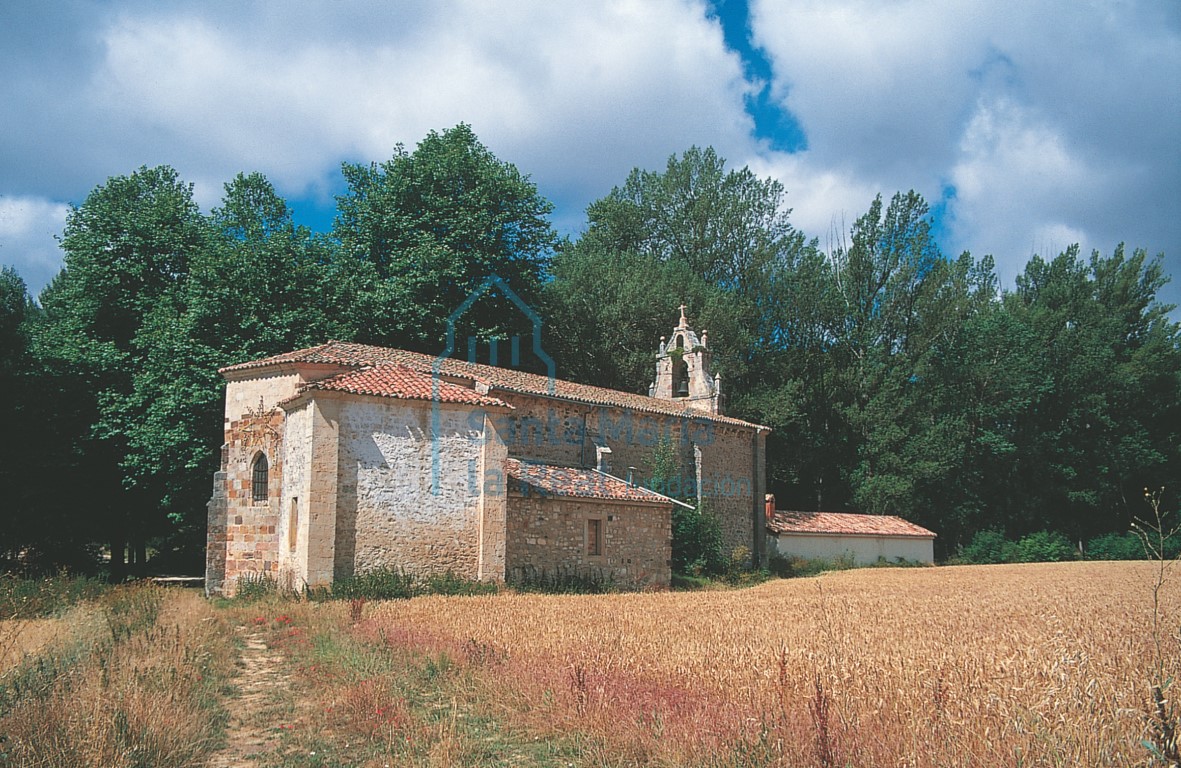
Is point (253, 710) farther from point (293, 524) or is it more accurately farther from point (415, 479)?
point (293, 524)

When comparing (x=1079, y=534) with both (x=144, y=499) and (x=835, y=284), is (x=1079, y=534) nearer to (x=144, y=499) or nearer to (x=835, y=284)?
(x=835, y=284)

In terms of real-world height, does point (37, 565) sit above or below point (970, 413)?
below

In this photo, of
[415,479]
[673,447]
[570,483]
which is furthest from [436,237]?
[415,479]

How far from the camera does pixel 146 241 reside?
29.8 metres

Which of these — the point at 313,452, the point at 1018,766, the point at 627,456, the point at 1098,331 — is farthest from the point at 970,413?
the point at 1018,766

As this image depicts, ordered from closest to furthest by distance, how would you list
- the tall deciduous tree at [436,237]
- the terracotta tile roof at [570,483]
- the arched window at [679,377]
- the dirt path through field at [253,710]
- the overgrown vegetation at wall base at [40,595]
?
the dirt path through field at [253,710]
the overgrown vegetation at wall base at [40,595]
the terracotta tile roof at [570,483]
the tall deciduous tree at [436,237]
the arched window at [679,377]

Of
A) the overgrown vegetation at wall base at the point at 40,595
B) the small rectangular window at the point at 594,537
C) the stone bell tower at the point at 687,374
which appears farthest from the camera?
the stone bell tower at the point at 687,374

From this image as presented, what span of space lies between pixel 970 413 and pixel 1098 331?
8774mm

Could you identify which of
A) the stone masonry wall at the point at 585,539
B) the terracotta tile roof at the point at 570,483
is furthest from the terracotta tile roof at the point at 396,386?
the stone masonry wall at the point at 585,539

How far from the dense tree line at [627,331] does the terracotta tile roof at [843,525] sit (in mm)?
1627

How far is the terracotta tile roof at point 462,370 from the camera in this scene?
69.9 feet

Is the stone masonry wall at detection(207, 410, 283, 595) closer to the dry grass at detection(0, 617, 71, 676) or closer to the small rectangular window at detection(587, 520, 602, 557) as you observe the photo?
the dry grass at detection(0, 617, 71, 676)

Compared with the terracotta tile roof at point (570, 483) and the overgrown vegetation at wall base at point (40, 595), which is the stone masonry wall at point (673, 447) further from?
the overgrown vegetation at wall base at point (40, 595)

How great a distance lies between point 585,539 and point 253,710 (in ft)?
46.3
